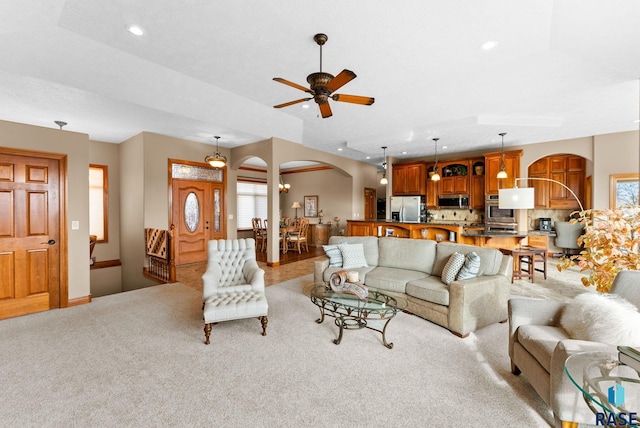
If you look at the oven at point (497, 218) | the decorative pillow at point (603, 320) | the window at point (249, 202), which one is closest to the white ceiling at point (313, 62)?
the oven at point (497, 218)

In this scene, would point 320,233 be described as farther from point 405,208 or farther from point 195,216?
A: point 195,216

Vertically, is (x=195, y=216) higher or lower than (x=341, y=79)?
lower

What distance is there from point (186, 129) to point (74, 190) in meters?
2.36

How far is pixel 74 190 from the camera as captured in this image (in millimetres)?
3920

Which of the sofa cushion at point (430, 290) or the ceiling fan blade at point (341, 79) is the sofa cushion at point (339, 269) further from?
the ceiling fan blade at point (341, 79)

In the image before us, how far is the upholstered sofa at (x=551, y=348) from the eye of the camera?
61.6 inches

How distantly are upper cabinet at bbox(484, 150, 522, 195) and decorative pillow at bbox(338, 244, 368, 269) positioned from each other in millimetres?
4936

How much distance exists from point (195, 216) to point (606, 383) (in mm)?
7131

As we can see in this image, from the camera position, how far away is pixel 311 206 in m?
10.7

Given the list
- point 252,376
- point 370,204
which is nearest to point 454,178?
point 370,204

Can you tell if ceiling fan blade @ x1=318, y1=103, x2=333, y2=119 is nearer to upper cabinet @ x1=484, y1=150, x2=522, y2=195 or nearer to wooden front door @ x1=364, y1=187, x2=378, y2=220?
upper cabinet @ x1=484, y1=150, x2=522, y2=195

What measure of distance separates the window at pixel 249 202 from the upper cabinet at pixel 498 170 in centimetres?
745

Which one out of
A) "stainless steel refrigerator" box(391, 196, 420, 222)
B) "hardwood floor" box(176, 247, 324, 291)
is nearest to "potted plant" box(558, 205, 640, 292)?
"hardwood floor" box(176, 247, 324, 291)

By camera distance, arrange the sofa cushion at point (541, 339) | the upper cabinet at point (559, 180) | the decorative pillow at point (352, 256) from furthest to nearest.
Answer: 1. the upper cabinet at point (559, 180)
2. the decorative pillow at point (352, 256)
3. the sofa cushion at point (541, 339)
